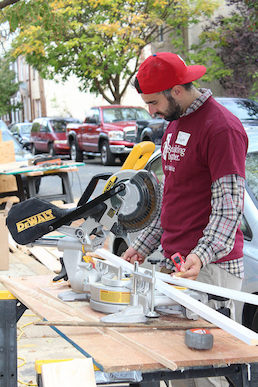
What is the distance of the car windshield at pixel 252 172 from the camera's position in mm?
4785

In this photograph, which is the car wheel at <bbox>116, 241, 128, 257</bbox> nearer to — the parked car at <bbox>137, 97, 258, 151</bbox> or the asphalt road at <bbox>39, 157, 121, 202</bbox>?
the parked car at <bbox>137, 97, 258, 151</bbox>

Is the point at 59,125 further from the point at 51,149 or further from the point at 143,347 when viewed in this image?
the point at 143,347

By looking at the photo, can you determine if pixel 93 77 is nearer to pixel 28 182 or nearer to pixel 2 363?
pixel 28 182

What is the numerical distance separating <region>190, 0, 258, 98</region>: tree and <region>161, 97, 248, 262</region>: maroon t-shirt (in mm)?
21758

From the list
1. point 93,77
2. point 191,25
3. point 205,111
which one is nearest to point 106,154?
point 93,77

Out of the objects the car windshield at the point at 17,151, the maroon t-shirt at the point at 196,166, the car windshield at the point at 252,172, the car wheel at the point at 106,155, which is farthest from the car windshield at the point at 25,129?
the maroon t-shirt at the point at 196,166

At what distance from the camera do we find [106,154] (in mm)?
20531

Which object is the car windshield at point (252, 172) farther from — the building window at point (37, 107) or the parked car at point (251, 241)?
the building window at point (37, 107)

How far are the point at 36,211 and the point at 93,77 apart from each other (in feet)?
82.4

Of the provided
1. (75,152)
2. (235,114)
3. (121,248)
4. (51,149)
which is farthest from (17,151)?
(51,149)

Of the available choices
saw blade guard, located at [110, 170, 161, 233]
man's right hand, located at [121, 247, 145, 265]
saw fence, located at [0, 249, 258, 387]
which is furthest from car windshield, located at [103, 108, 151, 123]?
saw fence, located at [0, 249, 258, 387]

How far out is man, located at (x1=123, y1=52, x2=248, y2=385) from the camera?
107 inches

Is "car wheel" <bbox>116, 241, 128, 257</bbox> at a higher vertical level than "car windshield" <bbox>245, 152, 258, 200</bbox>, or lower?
lower

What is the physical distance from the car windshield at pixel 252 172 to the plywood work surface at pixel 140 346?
2400 mm
